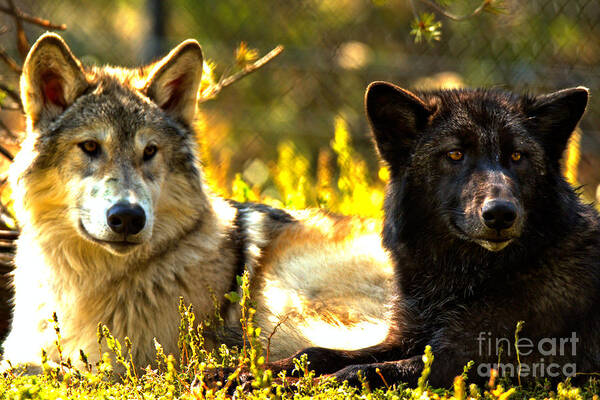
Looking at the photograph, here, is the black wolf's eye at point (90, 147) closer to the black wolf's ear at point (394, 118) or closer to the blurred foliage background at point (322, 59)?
the black wolf's ear at point (394, 118)

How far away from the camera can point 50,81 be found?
12.9 feet

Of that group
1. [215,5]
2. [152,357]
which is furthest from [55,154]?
[215,5]

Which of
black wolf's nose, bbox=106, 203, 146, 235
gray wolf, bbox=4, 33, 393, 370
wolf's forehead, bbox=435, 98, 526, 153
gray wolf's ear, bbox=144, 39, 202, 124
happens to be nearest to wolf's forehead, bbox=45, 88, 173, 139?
gray wolf, bbox=4, 33, 393, 370

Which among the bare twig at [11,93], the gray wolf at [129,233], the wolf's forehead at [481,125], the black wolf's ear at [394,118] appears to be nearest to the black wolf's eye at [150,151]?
the gray wolf at [129,233]

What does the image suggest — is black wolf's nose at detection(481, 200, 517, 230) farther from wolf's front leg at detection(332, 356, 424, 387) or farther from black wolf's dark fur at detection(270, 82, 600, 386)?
wolf's front leg at detection(332, 356, 424, 387)

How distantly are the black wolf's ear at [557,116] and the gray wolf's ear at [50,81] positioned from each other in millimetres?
2272

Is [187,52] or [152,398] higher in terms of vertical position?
[187,52]

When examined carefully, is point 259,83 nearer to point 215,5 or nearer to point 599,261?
point 215,5

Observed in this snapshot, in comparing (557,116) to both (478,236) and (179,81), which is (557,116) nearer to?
(478,236)

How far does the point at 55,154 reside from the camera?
381 centimetres

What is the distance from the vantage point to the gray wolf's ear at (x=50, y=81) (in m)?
3.80

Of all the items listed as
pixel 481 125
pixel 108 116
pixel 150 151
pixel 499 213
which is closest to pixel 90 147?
pixel 108 116

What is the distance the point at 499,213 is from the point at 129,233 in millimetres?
1700

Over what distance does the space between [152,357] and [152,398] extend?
2.85 feet
